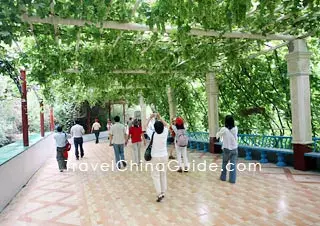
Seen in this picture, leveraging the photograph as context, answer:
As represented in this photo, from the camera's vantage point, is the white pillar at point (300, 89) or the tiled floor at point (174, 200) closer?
the tiled floor at point (174, 200)

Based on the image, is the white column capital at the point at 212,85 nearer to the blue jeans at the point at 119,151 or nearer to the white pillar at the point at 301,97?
the white pillar at the point at 301,97

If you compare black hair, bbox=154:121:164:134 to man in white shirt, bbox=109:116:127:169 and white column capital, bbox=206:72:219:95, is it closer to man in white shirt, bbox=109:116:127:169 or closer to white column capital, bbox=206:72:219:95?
man in white shirt, bbox=109:116:127:169

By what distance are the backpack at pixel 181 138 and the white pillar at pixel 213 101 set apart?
3508 mm

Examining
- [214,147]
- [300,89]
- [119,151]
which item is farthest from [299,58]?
[119,151]

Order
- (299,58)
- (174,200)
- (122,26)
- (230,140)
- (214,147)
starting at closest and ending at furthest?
(122,26)
(174,200)
(230,140)
(299,58)
(214,147)

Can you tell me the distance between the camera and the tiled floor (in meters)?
4.07

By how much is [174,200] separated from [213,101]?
561 cm

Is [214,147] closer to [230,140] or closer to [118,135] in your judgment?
[118,135]

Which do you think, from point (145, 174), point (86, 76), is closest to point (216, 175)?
point (145, 174)

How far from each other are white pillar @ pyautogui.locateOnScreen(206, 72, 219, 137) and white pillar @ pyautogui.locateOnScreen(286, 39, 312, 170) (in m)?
3.45

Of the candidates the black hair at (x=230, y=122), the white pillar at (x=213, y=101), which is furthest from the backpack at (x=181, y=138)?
the white pillar at (x=213, y=101)

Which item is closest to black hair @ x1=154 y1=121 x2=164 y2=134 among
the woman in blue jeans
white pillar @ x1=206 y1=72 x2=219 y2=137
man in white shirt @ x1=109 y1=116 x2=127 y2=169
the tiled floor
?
the tiled floor

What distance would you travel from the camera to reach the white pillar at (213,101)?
392 inches

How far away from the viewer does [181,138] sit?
6.69 m
